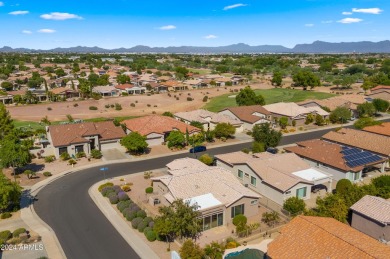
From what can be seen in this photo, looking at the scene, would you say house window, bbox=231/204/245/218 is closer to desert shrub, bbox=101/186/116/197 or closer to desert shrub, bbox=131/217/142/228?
desert shrub, bbox=131/217/142/228

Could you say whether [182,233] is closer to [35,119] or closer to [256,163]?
[256,163]

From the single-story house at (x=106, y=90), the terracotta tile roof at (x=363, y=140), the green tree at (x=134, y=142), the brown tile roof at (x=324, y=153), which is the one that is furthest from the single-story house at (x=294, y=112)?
the single-story house at (x=106, y=90)

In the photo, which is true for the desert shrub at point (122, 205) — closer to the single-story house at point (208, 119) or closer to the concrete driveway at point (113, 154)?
the concrete driveway at point (113, 154)

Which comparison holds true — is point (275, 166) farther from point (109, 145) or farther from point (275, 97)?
point (275, 97)

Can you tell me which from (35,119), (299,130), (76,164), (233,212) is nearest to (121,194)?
(233,212)

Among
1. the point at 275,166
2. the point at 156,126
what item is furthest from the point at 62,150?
the point at 275,166

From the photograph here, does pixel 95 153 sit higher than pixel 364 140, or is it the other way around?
pixel 364 140
